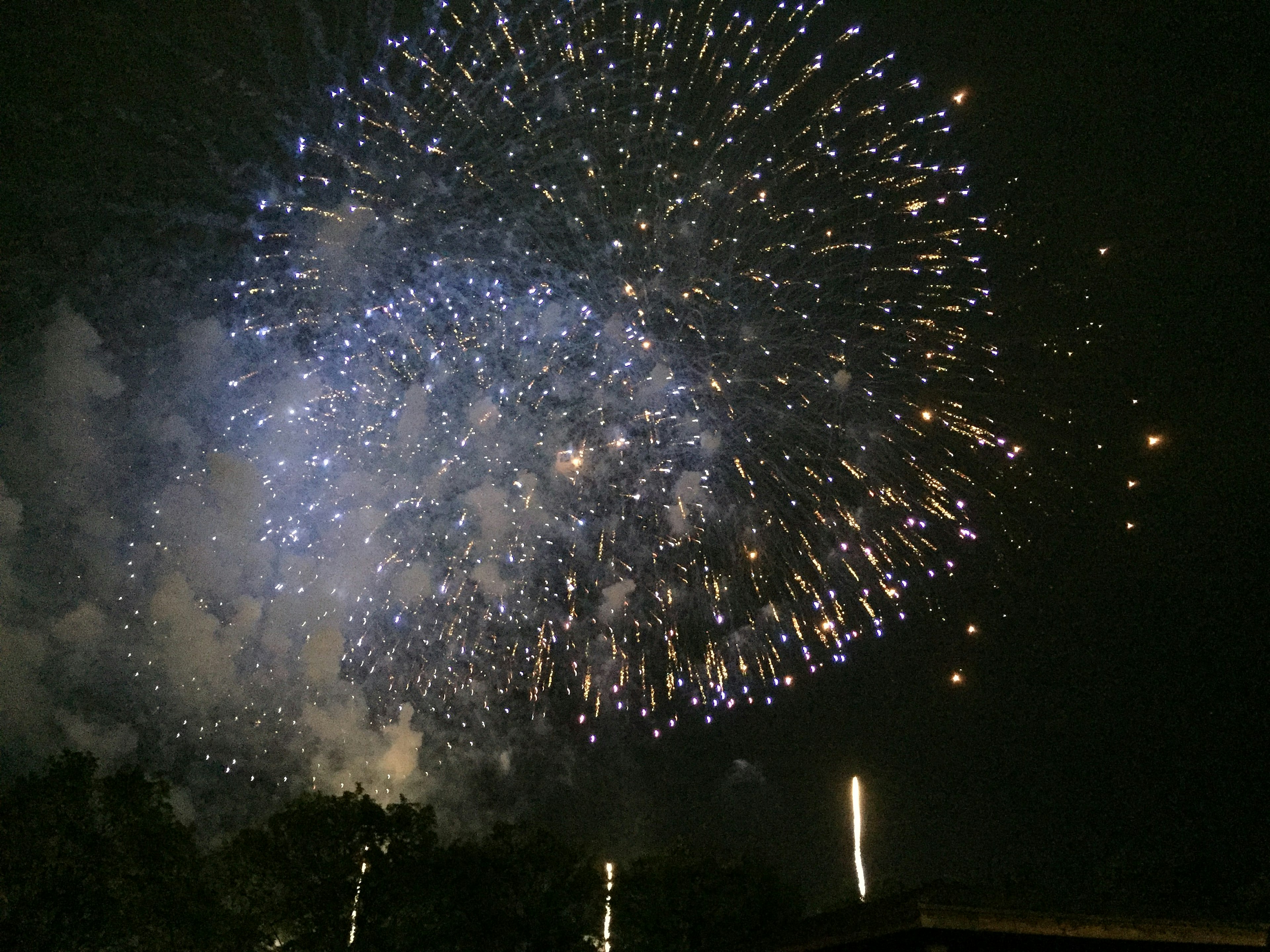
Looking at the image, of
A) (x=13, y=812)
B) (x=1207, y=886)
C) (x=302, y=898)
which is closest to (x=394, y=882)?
(x=302, y=898)

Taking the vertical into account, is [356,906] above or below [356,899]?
below

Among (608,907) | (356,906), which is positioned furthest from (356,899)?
(608,907)

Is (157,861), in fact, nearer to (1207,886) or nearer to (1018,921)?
(1018,921)

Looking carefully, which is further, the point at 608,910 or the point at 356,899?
the point at 608,910

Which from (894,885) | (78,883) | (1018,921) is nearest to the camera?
(1018,921)

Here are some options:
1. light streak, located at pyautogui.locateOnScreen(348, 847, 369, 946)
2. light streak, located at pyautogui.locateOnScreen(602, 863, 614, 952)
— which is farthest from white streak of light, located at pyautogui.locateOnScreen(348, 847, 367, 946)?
light streak, located at pyautogui.locateOnScreen(602, 863, 614, 952)

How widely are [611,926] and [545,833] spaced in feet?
8.24

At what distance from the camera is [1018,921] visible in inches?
280

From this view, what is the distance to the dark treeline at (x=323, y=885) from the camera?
18.4 meters

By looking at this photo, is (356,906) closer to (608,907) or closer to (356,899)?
(356,899)

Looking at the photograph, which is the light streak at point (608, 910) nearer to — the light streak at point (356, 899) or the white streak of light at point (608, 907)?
the white streak of light at point (608, 907)

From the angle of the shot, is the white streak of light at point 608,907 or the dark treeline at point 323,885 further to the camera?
the white streak of light at point 608,907

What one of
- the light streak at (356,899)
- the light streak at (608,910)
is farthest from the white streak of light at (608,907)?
the light streak at (356,899)

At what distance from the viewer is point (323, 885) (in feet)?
68.6
